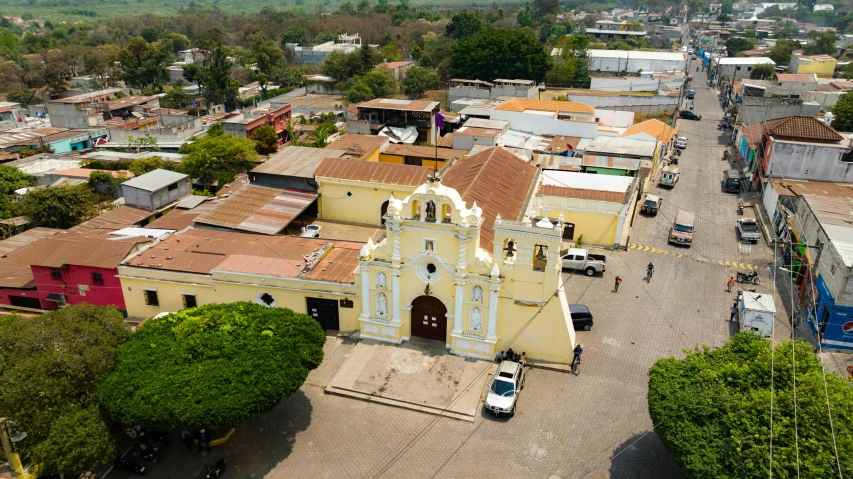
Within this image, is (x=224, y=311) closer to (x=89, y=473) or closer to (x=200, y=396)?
(x=200, y=396)

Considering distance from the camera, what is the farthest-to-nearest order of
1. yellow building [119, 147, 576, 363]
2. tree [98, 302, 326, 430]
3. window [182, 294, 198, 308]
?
window [182, 294, 198, 308] < yellow building [119, 147, 576, 363] < tree [98, 302, 326, 430]

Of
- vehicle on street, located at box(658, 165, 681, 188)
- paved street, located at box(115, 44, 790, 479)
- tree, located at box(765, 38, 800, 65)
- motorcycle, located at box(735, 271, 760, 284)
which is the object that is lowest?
paved street, located at box(115, 44, 790, 479)

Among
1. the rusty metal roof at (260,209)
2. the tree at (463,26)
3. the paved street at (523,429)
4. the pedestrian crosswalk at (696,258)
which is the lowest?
the paved street at (523,429)

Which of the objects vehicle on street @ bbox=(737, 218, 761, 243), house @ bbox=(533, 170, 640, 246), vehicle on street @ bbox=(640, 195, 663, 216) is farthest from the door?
vehicle on street @ bbox=(737, 218, 761, 243)

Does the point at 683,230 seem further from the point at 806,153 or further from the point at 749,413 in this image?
the point at 749,413

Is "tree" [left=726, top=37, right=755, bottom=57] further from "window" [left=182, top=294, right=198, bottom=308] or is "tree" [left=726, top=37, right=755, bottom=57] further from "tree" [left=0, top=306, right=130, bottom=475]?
"tree" [left=0, top=306, right=130, bottom=475]

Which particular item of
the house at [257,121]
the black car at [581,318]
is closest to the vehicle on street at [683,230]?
the black car at [581,318]

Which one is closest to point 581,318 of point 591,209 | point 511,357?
point 511,357

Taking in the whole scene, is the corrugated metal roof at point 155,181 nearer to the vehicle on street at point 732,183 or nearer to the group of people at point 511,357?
the group of people at point 511,357
